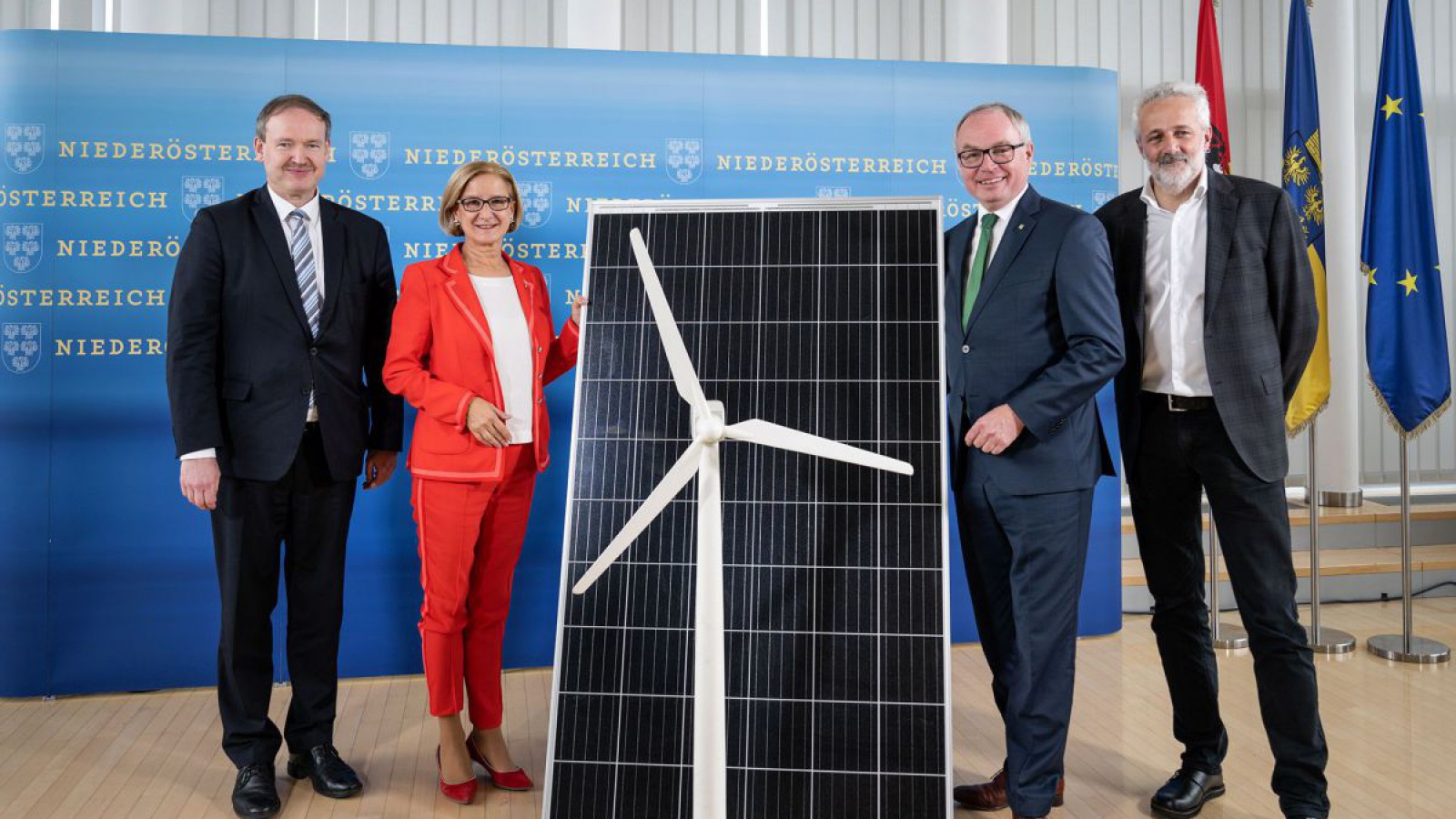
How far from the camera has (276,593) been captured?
373 centimetres

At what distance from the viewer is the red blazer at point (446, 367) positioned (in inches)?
137

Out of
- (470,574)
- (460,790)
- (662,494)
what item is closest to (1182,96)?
(662,494)

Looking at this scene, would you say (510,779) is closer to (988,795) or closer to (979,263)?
(988,795)

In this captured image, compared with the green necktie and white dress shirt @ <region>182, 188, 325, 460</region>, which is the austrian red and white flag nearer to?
the green necktie

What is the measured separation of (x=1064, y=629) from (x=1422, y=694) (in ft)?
8.91

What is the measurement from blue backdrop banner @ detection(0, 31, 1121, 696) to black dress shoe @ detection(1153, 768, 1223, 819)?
2815 millimetres

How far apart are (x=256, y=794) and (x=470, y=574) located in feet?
3.24

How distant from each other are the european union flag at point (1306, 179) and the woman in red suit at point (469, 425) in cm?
390

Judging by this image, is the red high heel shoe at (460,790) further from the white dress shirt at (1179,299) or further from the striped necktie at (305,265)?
the white dress shirt at (1179,299)

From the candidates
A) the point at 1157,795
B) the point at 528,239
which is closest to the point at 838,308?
the point at 1157,795

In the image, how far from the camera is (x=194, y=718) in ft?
14.9

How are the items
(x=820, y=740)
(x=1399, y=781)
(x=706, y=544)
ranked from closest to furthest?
(x=706, y=544) → (x=820, y=740) → (x=1399, y=781)

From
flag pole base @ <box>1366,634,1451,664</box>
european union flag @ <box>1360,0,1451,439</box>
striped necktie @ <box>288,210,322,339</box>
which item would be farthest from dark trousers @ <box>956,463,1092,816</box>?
european union flag @ <box>1360,0,1451,439</box>

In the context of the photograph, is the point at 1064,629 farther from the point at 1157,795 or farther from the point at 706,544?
the point at 706,544
